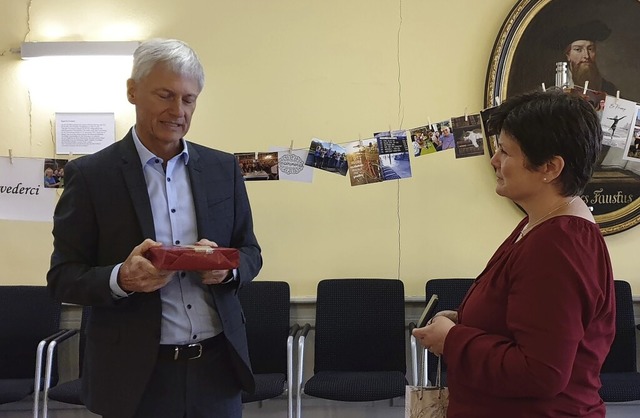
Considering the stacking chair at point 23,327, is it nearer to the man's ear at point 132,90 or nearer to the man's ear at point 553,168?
the man's ear at point 132,90

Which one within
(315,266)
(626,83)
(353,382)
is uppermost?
(626,83)

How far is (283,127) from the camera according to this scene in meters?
3.32

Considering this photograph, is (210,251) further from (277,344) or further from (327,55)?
(327,55)

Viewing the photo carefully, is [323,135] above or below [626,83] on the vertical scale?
below

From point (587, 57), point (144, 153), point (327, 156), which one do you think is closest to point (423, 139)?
point (327, 156)

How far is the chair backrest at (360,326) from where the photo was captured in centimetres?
314

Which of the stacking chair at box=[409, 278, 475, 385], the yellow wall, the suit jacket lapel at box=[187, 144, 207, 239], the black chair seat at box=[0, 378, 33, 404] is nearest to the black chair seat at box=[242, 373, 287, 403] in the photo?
the yellow wall

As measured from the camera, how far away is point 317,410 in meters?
3.35

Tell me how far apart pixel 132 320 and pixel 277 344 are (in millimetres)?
1731

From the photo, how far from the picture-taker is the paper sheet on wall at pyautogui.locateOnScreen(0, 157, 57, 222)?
328cm

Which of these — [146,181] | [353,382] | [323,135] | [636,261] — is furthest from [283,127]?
[636,261]

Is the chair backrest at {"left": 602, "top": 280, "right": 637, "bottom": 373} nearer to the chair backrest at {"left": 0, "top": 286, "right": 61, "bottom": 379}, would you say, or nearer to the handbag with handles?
the handbag with handles

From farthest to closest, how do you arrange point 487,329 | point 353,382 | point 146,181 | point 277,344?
1. point 277,344
2. point 353,382
3. point 146,181
4. point 487,329

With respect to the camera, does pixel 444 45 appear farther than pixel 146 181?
Yes
